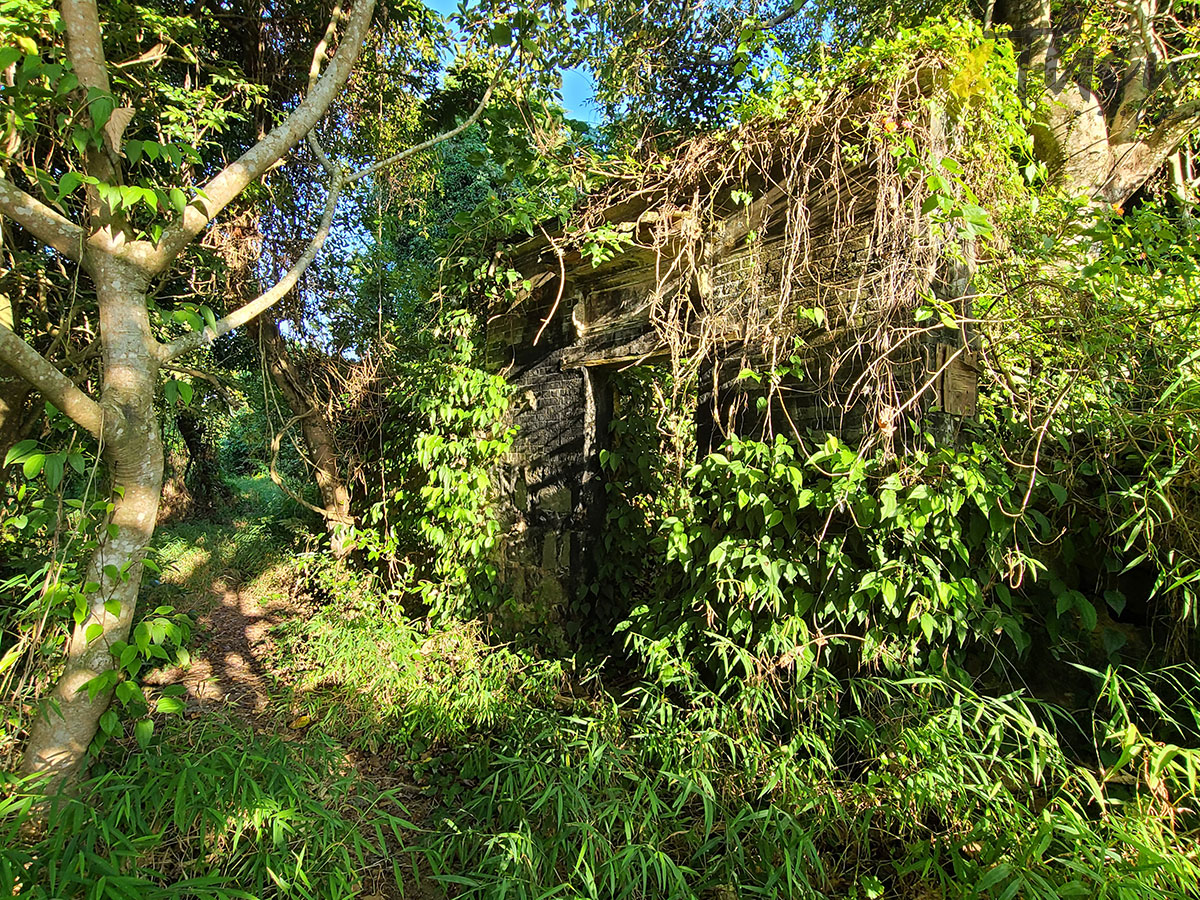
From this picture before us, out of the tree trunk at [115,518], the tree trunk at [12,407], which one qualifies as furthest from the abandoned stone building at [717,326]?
the tree trunk at [12,407]

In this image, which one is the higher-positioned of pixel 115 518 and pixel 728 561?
pixel 115 518

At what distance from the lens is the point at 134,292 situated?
2.39 m

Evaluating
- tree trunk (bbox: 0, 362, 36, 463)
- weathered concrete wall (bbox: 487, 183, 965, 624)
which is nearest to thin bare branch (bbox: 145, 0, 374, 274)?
tree trunk (bbox: 0, 362, 36, 463)

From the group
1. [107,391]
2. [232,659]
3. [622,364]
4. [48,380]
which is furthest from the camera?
[232,659]

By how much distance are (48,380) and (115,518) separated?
0.59 meters

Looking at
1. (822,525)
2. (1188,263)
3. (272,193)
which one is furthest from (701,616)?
(272,193)

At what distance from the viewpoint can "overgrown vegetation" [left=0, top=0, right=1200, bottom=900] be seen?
2082 mm

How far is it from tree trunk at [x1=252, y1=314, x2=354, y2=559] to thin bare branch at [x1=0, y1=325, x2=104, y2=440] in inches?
129

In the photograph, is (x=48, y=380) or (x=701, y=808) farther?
(x=701, y=808)

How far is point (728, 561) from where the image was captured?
2844 millimetres

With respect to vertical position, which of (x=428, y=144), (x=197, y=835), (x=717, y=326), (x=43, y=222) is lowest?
(x=197, y=835)

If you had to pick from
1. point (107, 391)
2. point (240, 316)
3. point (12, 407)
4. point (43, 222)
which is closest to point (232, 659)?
point (12, 407)

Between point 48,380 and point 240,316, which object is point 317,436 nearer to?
point 240,316

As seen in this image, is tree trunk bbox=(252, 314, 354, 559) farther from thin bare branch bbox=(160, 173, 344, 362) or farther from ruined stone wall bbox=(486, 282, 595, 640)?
thin bare branch bbox=(160, 173, 344, 362)
